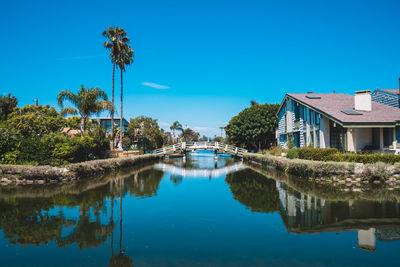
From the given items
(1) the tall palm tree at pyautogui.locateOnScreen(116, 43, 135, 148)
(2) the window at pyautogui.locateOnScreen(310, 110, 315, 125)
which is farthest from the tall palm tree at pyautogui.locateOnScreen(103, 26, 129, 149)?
(2) the window at pyautogui.locateOnScreen(310, 110, 315, 125)

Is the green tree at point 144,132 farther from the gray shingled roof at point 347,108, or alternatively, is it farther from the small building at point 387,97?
the small building at point 387,97

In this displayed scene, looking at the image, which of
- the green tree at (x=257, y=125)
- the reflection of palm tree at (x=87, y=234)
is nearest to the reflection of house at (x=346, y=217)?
the reflection of palm tree at (x=87, y=234)

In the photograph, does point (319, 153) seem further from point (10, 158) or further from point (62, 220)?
point (10, 158)

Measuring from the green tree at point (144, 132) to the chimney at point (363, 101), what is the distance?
32.5m

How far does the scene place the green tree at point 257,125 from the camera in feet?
146

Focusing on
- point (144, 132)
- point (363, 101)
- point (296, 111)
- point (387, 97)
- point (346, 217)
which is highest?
point (387, 97)

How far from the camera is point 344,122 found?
62.6 ft

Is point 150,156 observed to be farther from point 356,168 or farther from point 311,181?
point 356,168

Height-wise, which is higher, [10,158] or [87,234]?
[10,158]

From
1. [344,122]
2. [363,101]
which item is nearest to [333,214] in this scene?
[344,122]

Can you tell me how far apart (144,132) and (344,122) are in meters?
33.9

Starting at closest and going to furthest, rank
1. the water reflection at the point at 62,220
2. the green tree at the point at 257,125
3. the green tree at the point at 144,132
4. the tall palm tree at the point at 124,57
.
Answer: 1. the water reflection at the point at 62,220
2. the tall palm tree at the point at 124,57
3. the green tree at the point at 257,125
4. the green tree at the point at 144,132

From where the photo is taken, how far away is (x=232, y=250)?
6309mm

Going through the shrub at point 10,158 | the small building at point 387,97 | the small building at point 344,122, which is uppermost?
the small building at point 387,97
